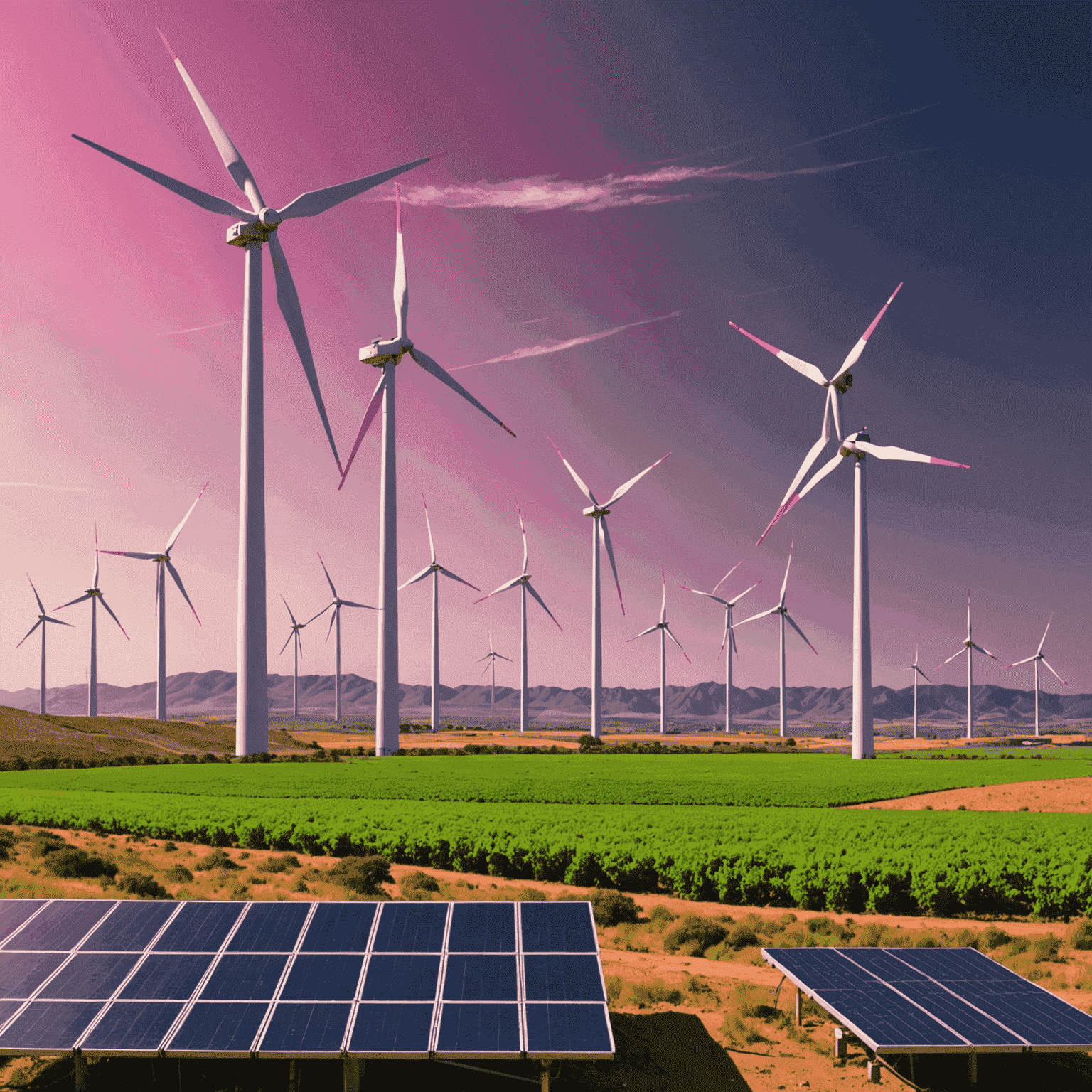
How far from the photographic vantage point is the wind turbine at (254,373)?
67.1 m

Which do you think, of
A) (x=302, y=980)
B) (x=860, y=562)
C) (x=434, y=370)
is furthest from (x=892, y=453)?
(x=302, y=980)

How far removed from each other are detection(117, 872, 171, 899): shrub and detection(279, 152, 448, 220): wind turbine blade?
59.2 m

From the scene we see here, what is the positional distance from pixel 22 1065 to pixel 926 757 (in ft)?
299

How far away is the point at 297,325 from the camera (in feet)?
216

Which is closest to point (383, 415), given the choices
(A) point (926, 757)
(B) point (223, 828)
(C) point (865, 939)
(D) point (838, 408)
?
(D) point (838, 408)

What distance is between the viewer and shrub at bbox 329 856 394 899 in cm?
2725

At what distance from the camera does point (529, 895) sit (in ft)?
86.0

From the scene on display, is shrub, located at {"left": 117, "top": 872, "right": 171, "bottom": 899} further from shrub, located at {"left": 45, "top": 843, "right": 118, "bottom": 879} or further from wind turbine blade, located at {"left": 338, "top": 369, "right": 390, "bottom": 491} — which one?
wind turbine blade, located at {"left": 338, "top": 369, "right": 390, "bottom": 491}

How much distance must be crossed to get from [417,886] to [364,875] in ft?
5.69

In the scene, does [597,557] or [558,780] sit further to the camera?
[597,557]

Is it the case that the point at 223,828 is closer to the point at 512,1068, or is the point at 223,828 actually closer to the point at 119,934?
the point at 119,934

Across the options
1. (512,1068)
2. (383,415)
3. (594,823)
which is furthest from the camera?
(383,415)

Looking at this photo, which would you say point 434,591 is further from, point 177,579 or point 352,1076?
point 352,1076

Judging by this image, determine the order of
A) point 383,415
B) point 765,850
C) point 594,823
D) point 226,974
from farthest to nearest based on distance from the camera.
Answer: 1. point 383,415
2. point 594,823
3. point 765,850
4. point 226,974
